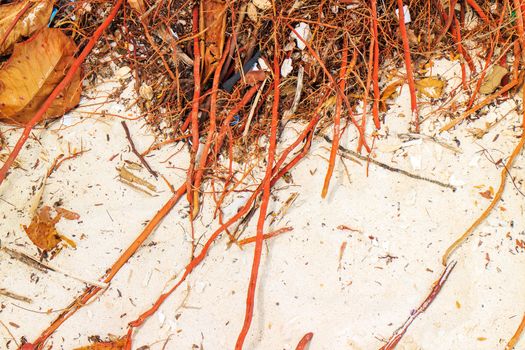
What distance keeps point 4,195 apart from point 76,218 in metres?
0.23

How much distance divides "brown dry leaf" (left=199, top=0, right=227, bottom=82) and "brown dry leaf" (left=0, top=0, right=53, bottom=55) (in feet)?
1.55

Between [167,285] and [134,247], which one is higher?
[134,247]

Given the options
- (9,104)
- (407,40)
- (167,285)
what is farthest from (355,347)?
(9,104)

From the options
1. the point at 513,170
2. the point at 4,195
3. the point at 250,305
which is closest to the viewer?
the point at 250,305

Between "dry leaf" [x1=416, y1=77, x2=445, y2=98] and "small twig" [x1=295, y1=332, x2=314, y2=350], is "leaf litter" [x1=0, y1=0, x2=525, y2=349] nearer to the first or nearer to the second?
"dry leaf" [x1=416, y1=77, x2=445, y2=98]

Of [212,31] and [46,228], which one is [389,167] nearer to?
[212,31]

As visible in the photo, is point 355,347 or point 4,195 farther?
point 4,195

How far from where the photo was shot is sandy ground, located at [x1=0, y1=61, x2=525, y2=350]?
134 cm

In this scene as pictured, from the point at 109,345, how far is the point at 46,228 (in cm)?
36

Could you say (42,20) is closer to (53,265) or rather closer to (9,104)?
(9,104)

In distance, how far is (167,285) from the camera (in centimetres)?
142

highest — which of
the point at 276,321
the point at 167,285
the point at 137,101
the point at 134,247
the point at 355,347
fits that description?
the point at 137,101

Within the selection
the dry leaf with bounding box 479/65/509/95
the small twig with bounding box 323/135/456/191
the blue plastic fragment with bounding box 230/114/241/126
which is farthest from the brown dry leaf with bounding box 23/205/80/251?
the dry leaf with bounding box 479/65/509/95

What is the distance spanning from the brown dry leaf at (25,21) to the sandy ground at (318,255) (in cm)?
43
